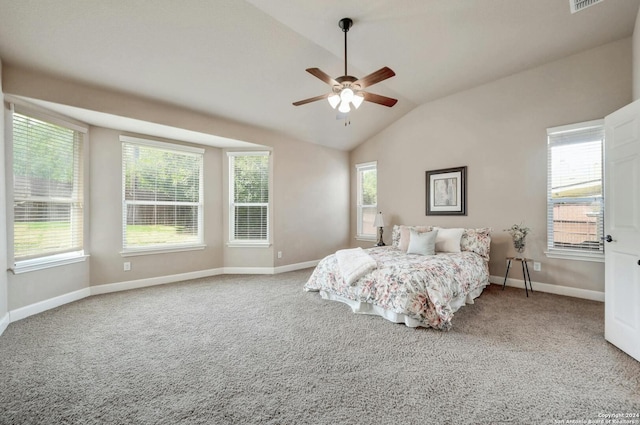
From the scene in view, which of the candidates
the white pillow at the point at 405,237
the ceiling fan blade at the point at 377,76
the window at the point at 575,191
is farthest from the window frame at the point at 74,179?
the window at the point at 575,191

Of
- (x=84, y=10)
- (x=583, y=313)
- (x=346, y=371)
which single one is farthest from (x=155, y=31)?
(x=583, y=313)

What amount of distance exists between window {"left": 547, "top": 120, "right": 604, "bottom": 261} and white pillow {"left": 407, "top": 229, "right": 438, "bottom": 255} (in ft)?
5.24

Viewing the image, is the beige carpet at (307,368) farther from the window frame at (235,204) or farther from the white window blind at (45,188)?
the window frame at (235,204)

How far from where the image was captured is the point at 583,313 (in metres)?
3.18

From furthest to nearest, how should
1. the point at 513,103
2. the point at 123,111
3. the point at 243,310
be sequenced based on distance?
the point at 513,103
the point at 123,111
the point at 243,310

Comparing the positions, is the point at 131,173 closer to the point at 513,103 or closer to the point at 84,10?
the point at 84,10

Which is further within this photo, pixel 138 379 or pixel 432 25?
pixel 432 25

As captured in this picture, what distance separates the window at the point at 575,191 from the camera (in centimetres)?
366

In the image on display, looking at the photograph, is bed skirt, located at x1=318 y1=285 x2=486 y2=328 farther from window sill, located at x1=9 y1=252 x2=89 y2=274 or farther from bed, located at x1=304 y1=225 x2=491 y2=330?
Answer: window sill, located at x1=9 y1=252 x2=89 y2=274

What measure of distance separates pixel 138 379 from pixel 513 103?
5.62 metres

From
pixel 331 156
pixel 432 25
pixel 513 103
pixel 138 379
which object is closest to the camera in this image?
pixel 138 379

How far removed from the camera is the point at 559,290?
3.92 meters

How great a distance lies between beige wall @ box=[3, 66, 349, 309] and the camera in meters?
3.31

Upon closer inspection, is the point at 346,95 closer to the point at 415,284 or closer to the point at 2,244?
the point at 415,284
